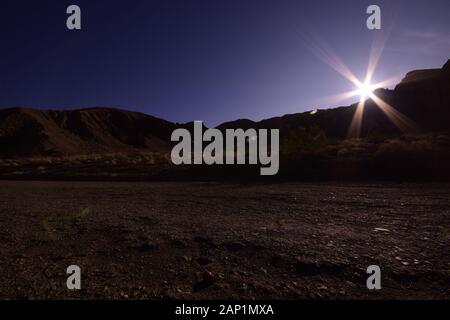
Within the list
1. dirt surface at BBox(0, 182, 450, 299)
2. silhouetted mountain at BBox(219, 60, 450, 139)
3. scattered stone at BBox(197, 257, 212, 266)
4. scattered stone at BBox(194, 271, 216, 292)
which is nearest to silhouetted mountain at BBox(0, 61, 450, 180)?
silhouetted mountain at BBox(219, 60, 450, 139)

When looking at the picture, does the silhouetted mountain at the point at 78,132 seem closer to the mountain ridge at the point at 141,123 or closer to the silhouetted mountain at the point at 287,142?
the mountain ridge at the point at 141,123

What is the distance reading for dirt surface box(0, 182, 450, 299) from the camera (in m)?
3.46

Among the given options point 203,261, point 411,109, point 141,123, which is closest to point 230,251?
point 203,261

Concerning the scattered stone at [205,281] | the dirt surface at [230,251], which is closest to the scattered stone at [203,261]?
the dirt surface at [230,251]

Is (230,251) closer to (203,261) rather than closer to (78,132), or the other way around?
(203,261)

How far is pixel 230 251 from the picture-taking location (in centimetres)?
467

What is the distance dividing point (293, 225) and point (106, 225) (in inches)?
147

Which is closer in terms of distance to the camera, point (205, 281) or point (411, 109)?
point (205, 281)

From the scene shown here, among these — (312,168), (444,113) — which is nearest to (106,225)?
(312,168)

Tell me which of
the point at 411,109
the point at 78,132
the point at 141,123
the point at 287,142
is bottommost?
the point at 287,142

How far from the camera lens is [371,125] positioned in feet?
206

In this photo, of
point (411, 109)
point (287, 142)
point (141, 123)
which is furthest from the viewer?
point (141, 123)

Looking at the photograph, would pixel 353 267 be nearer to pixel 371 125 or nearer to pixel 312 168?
pixel 312 168

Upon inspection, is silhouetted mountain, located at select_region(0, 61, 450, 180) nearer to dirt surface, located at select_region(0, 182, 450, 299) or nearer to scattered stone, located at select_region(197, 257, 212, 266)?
dirt surface, located at select_region(0, 182, 450, 299)
